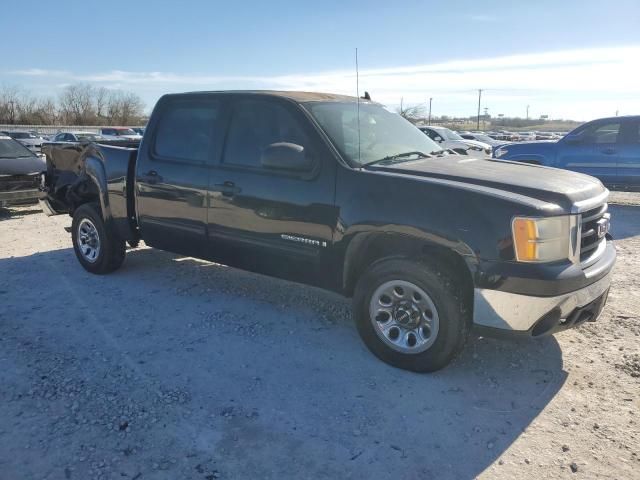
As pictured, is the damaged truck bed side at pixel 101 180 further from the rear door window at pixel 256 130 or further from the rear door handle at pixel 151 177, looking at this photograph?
the rear door window at pixel 256 130

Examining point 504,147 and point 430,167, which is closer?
point 430,167

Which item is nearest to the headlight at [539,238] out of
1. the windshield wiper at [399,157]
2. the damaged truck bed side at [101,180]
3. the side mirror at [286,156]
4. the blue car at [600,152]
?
the windshield wiper at [399,157]

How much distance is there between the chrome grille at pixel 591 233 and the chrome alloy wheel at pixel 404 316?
108 cm

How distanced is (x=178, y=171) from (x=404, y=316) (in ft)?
8.49

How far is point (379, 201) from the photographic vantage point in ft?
12.0

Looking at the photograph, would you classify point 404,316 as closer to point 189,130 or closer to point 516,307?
point 516,307

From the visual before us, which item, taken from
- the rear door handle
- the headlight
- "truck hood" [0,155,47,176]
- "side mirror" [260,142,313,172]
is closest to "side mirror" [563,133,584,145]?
the headlight

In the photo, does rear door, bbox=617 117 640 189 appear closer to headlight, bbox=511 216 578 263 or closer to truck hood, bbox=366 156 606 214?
truck hood, bbox=366 156 606 214

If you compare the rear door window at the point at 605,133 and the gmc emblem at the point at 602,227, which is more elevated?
the rear door window at the point at 605,133

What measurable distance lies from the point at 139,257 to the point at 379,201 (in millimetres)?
4159

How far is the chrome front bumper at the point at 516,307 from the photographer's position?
10.5 feet

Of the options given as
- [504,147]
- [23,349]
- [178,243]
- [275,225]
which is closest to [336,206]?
[275,225]

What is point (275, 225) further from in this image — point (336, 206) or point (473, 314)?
point (473, 314)

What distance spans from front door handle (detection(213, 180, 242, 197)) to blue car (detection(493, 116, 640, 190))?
337 inches
